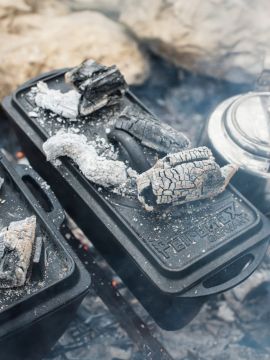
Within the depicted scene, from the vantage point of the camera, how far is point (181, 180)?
1.48 m

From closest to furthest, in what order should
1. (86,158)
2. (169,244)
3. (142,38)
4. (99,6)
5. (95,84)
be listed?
1. (169,244)
2. (86,158)
3. (95,84)
4. (142,38)
5. (99,6)

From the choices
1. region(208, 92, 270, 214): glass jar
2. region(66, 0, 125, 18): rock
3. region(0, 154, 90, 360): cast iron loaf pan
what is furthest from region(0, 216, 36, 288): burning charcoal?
region(66, 0, 125, 18): rock

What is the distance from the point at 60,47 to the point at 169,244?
67.6 inches

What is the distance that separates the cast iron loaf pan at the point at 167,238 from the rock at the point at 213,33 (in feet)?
3.81

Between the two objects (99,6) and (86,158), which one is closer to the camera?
(86,158)

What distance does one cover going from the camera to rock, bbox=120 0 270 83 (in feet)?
8.67

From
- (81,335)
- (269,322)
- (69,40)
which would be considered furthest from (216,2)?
(81,335)

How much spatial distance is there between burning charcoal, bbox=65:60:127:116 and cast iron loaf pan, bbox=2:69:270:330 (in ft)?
0.19

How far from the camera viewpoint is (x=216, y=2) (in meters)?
2.66

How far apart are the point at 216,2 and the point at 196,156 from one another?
152 centimetres

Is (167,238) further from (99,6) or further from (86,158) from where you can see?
(99,6)

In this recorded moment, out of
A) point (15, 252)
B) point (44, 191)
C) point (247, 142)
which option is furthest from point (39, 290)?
point (247, 142)

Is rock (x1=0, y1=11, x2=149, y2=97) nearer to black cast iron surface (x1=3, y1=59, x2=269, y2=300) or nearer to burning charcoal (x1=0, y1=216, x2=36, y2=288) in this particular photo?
black cast iron surface (x1=3, y1=59, x2=269, y2=300)

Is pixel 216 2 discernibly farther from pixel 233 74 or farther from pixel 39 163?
pixel 39 163
